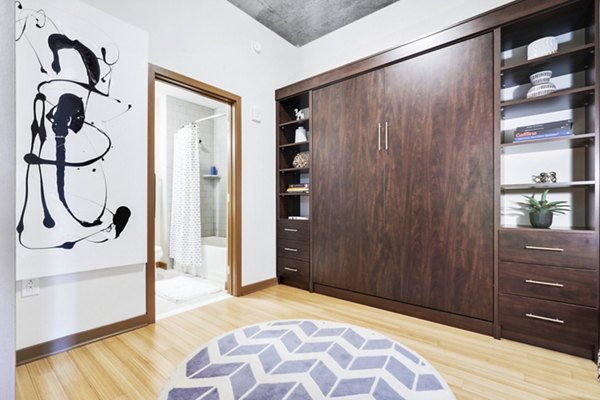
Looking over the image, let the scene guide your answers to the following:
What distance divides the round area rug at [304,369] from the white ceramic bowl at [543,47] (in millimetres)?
2036

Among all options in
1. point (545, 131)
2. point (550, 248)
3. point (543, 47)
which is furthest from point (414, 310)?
point (543, 47)

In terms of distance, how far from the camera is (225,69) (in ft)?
8.91

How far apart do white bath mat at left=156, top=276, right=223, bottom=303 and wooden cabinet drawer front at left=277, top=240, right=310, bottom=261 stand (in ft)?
2.57

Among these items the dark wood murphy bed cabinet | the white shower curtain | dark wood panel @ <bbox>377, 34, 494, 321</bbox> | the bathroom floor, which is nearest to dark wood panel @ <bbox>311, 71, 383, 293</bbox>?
the dark wood murphy bed cabinet

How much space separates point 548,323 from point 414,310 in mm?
811

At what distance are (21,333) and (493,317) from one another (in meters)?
2.92

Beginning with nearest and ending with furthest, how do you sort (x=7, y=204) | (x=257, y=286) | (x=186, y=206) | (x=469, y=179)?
(x=7, y=204)
(x=469, y=179)
(x=257, y=286)
(x=186, y=206)

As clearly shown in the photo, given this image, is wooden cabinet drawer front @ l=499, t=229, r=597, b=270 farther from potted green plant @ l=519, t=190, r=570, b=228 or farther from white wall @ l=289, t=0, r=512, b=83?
white wall @ l=289, t=0, r=512, b=83

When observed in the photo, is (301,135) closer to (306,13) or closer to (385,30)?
(306,13)

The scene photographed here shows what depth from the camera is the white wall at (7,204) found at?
77 cm

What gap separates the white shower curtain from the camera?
361 centimetres

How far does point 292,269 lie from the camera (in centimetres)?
304

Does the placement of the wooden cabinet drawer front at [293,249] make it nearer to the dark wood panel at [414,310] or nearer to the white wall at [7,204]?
the dark wood panel at [414,310]

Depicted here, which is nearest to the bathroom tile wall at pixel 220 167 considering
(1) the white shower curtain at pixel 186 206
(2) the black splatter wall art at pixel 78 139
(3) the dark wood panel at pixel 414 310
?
(1) the white shower curtain at pixel 186 206
